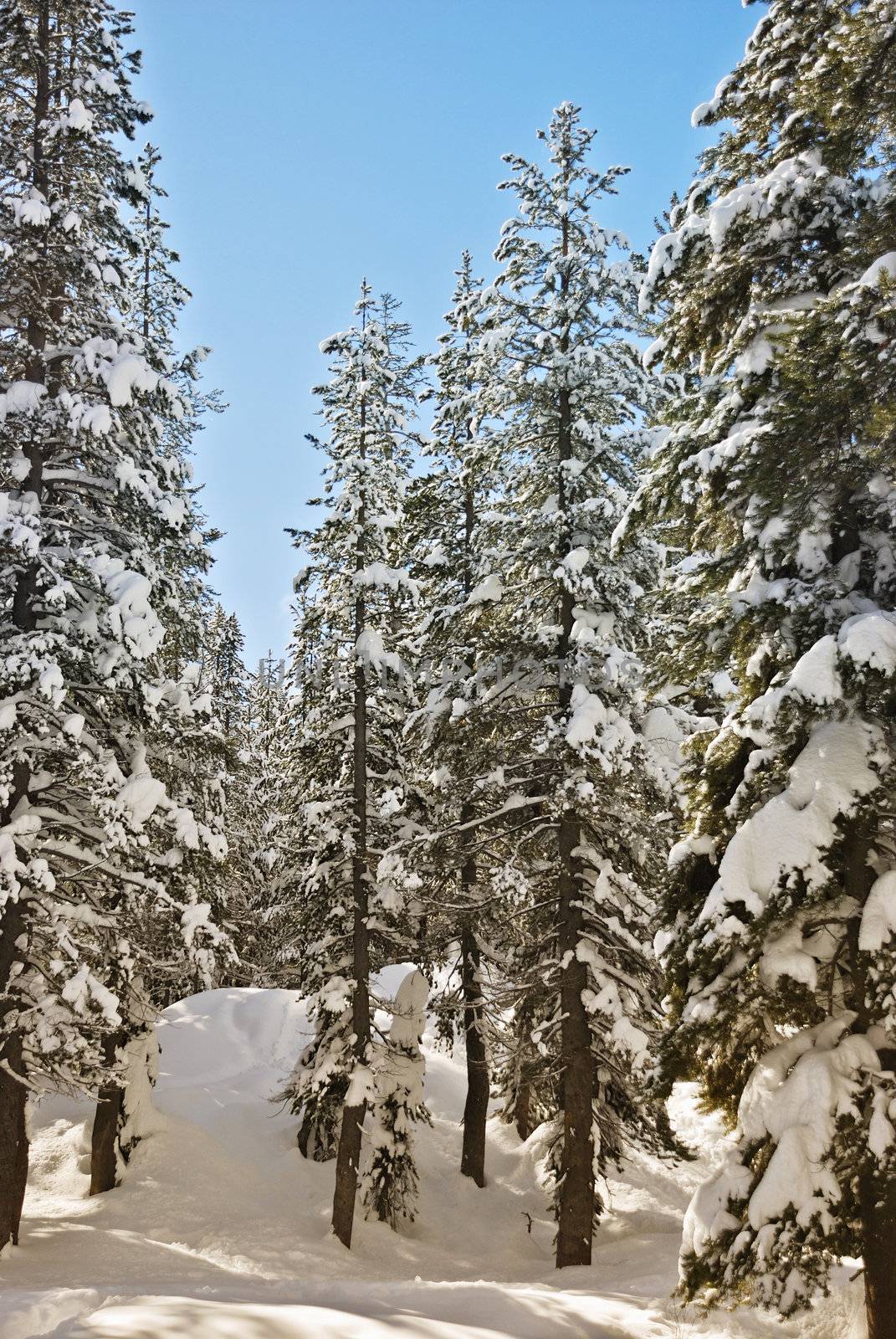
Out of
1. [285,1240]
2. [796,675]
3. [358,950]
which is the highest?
[796,675]

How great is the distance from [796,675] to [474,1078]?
14.6m

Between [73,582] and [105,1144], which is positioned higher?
[73,582]

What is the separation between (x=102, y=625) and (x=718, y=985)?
9025 mm

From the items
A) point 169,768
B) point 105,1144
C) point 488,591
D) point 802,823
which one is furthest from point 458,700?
point 105,1144

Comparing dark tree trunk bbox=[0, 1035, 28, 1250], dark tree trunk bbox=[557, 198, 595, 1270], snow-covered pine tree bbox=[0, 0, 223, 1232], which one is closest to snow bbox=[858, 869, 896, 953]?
dark tree trunk bbox=[557, 198, 595, 1270]

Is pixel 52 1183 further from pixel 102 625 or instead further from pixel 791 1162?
pixel 791 1162

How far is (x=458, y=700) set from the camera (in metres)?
14.4

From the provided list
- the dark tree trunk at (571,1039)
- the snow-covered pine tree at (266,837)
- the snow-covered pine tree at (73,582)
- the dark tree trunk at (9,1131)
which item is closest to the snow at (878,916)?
the dark tree trunk at (571,1039)

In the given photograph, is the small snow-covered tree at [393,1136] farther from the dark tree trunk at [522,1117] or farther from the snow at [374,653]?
the snow at [374,653]

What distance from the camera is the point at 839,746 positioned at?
23.1ft

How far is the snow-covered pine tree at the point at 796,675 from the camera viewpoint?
6496mm

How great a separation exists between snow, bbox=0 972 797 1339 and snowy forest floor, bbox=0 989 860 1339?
0.04 m

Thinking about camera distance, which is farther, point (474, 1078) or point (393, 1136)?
point (474, 1078)

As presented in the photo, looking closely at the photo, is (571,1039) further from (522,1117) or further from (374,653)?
(522,1117)
